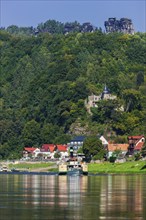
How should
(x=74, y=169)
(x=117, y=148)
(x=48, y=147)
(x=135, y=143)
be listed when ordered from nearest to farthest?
(x=74, y=169)
(x=135, y=143)
(x=117, y=148)
(x=48, y=147)

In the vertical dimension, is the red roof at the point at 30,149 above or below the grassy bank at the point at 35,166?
above

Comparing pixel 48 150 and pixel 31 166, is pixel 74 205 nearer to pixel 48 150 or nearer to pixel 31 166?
pixel 31 166

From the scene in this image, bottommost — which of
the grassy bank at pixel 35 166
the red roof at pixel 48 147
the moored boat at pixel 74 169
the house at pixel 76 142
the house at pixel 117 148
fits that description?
the moored boat at pixel 74 169

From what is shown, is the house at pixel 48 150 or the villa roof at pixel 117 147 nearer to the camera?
the villa roof at pixel 117 147

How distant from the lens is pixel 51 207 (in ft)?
188

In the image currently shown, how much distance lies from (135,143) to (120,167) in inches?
1302

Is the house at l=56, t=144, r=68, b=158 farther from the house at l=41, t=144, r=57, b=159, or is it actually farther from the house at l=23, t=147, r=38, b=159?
the house at l=23, t=147, r=38, b=159

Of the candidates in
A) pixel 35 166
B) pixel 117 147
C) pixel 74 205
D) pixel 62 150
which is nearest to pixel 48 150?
pixel 62 150

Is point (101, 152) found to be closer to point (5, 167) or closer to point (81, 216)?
point (5, 167)

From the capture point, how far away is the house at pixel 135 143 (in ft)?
555

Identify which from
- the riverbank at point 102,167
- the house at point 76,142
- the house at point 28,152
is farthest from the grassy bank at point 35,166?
the house at point 76,142

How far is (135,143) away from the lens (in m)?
172

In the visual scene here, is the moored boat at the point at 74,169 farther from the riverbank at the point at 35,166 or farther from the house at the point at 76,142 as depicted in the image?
the house at the point at 76,142

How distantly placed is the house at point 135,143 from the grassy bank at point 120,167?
57.7ft
